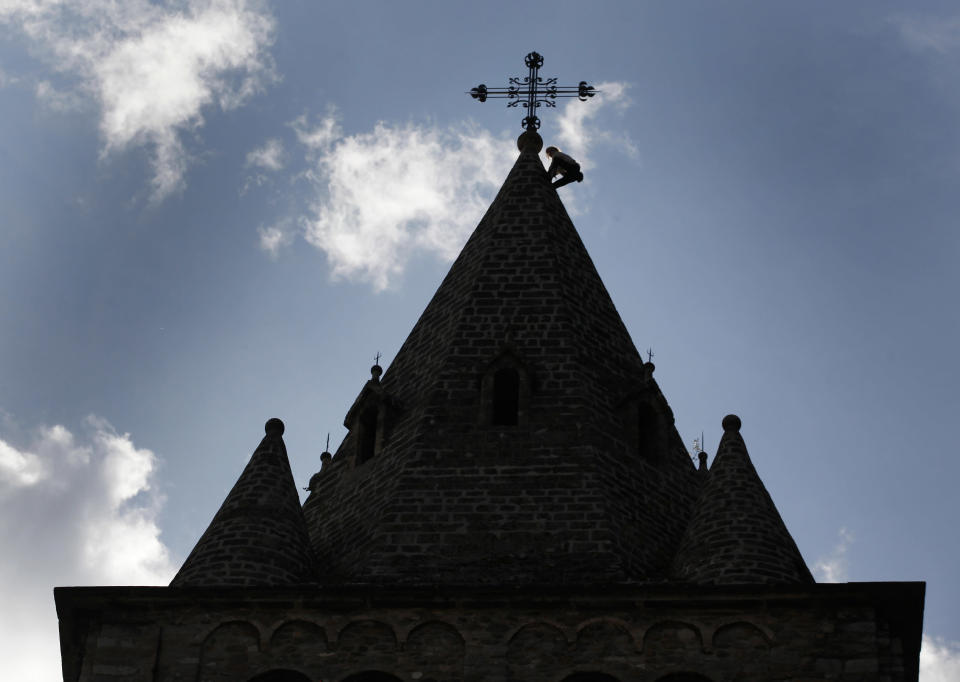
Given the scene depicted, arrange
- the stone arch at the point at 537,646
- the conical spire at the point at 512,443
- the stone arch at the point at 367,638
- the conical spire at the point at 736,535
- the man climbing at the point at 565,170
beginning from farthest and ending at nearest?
the man climbing at the point at 565,170 < the conical spire at the point at 512,443 < the conical spire at the point at 736,535 < the stone arch at the point at 367,638 < the stone arch at the point at 537,646

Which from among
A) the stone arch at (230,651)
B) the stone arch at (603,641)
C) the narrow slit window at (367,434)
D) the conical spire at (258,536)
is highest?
the narrow slit window at (367,434)

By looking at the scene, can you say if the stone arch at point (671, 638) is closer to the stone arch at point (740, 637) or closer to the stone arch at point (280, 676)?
the stone arch at point (740, 637)

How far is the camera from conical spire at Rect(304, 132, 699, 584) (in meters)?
27.5

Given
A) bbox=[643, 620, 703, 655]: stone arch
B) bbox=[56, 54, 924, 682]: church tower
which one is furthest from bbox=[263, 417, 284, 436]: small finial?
bbox=[643, 620, 703, 655]: stone arch

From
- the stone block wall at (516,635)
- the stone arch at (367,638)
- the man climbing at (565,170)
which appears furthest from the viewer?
the man climbing at (565,170)

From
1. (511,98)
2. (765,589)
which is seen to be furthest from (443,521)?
(511,98)

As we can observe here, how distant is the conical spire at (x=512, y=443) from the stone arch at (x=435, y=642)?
1.36m

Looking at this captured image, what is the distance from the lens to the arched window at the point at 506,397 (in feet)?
98.6

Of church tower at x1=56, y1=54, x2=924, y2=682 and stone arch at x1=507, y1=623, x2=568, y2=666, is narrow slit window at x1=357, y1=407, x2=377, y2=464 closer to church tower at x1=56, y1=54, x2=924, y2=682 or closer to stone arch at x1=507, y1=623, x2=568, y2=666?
church tower at x1=56, y1=54, x2=924, y2=682

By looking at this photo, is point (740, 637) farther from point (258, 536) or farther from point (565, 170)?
point (565, 170)

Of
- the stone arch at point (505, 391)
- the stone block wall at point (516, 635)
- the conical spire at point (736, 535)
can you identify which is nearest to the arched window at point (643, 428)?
the stone arch at point (505, 391)

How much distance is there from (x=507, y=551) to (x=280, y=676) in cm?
349

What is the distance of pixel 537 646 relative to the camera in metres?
25.2

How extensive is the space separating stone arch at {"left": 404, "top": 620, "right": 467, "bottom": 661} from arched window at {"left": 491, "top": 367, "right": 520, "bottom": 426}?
16.3ft
